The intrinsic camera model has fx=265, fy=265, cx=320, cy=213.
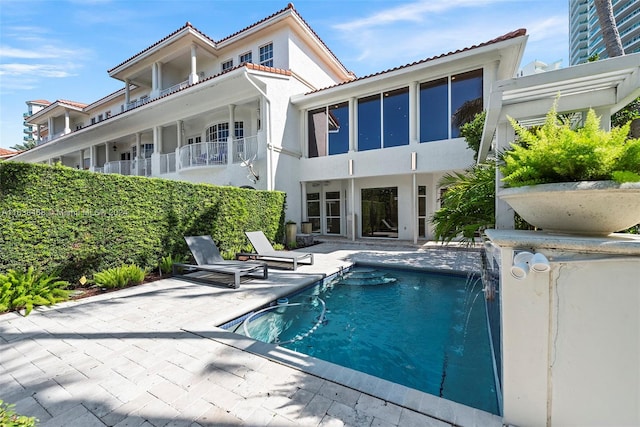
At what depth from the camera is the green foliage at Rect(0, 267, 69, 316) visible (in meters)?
4.41

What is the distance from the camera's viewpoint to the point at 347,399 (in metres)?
2.32

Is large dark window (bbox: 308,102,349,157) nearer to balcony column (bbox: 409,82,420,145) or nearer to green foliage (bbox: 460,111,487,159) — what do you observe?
balcony column (bbox: 409,82,420,145)

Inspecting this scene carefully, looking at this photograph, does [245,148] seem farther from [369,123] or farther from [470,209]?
[470,209]

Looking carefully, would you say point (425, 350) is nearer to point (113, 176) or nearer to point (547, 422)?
point (547, 422)

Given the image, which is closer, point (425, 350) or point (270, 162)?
point (425, 350)

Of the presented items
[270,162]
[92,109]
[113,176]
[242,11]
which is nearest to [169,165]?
[270,162]

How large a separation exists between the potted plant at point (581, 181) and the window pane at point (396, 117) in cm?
1042

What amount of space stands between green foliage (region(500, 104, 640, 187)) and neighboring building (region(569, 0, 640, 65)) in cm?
6064

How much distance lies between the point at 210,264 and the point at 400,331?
15.1 feet

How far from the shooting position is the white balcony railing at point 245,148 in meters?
12.8

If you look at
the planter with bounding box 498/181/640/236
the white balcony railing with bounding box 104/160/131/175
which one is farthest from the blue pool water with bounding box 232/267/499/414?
the white balcony railing with bounding box 104/160/131/175

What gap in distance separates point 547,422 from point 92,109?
3224 cm

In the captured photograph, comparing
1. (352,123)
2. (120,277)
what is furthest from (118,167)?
(352,123)

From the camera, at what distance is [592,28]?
217 feet
